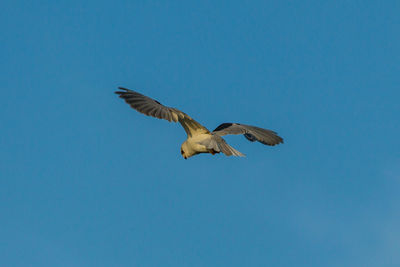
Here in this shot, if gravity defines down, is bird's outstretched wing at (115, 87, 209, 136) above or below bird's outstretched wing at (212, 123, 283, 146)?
below

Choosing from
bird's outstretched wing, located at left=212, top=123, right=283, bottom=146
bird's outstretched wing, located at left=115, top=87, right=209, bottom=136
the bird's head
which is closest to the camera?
bird's outstretched wing, located at left=115, top=87, right=209, bottom=136

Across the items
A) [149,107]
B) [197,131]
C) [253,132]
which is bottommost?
[149,107]

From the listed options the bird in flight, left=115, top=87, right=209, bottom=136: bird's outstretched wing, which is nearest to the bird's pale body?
the bird in flight

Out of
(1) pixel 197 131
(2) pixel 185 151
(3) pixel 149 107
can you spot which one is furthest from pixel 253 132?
(3) pixel 149 107

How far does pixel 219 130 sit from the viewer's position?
2253 cm

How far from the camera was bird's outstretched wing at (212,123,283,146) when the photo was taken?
22609 millimetres

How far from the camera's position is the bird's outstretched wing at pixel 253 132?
74.2 feet

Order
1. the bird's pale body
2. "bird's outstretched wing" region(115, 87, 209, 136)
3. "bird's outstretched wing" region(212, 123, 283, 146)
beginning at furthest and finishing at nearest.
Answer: "bird's outstretched wing" region(212, 123, 283, 146)
the bird's pale body
"bird's outstretched wing" region(115, 87, 209, 136)

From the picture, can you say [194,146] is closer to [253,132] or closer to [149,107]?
[149,107]

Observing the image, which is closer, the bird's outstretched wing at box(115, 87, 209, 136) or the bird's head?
the bird's outstretched wing at box(115, 87, 209, 136)

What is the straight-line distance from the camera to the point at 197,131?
21703mm

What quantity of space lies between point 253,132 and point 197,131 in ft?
8.74

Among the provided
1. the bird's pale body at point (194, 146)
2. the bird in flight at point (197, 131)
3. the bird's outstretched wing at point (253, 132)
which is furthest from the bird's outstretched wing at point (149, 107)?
the bird's outstretched wing at point (253, 132)

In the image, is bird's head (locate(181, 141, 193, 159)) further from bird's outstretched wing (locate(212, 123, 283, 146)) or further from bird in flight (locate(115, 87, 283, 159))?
bird's outstretched wing (locate(212, 123, 283, 146))
